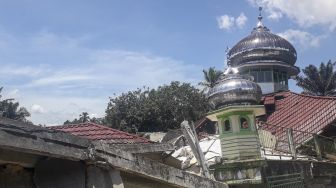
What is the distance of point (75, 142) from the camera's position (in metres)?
3.32

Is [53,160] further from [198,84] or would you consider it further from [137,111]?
[198,84]

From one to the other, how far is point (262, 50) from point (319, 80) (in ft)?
33.3

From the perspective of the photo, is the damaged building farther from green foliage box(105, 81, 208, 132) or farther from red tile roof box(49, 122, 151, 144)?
green foliage box(105, 81, 208, 132)

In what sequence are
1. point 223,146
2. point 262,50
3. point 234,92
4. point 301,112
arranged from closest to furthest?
1. point 234,92
2. point 223,146
3. point 301,112
4. point 262,50

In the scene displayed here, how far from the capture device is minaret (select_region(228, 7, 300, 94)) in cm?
2864

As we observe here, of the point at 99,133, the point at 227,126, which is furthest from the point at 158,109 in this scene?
the point at 99,133

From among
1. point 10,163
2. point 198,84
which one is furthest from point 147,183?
point 198,84

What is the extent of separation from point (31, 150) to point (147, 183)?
1.93 m

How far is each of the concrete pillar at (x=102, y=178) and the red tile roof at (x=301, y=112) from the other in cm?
1624

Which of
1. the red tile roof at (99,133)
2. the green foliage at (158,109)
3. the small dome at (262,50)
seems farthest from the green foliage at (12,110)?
the red tile roof at (99,133)

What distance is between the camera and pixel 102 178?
355 cm

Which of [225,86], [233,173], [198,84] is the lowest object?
[233,173]

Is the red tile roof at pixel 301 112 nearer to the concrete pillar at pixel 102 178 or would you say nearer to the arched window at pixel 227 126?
the arched window at pixel 227 126

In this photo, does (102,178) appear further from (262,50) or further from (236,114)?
(262,50)
